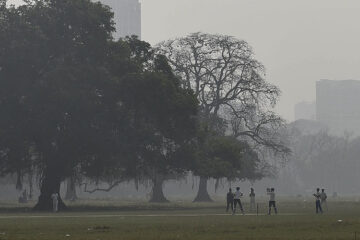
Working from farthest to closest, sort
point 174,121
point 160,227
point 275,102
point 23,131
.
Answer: point 275,102, point 174,121, point 23,131, point 160,227

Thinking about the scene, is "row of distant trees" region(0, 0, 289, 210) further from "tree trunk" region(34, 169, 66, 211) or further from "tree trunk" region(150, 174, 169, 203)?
"tree trunk" region(150, 174, 169, 203)

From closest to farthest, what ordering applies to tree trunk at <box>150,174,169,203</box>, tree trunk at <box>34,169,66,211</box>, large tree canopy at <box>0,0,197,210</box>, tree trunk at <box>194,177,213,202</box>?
1. large tree canopy at <box>0,0,197,210</box>
2. tree trunk at <box>34,169,66,211</box>
3. tree trunk at <box>150,174,169,203</box>
4. tree trunk at <box>194,177,213,202</box>

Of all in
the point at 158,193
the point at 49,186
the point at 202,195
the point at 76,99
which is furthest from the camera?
the point at 202,195

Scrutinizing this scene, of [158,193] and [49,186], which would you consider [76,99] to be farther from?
[158,193]

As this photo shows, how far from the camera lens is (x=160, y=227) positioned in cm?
3834

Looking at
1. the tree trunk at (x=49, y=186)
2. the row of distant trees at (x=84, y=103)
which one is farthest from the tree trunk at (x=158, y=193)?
the tree trunk at (x=49, y=186)

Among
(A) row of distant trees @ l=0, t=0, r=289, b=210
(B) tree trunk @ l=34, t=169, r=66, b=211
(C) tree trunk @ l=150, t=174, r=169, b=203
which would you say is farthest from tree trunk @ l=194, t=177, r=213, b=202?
(B) tree trunk @ l=34, t=169, r=66, b=211

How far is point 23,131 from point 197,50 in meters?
39.6

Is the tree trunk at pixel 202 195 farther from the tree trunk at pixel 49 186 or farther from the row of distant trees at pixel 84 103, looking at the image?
the tree trunk at pixel 49 186

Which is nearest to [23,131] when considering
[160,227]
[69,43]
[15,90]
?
[15,90]

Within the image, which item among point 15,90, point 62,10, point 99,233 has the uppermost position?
point 62,10

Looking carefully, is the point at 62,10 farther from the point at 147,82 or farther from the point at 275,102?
the point at 275,102

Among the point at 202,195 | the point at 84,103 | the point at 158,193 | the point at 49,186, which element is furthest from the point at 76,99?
the point at 202,195

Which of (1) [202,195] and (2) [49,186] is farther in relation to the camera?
(1) [202,195]
